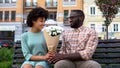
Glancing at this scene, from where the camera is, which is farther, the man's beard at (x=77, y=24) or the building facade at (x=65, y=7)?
the building facade at (x=65, y=7)

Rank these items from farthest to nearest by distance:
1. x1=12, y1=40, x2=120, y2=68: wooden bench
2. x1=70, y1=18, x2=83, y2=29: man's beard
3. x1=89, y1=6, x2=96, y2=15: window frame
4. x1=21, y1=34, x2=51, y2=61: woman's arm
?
1. x1=89, y1=6, x2=96, y2=15: window frame
2. x1=12, y1=40, x2=120, y2=68: wooden bench
3. x1=70, y1=18, x2=83, y2=29: man's beard
4. x1=21, y1=34, x2=51, y2=61: woman's arm

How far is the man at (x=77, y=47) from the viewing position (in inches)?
182

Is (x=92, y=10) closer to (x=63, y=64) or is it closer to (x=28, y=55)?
(x=28, y=55)

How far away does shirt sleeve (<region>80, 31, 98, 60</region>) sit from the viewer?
4.66m

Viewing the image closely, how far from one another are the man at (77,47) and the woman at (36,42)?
0.17 meters

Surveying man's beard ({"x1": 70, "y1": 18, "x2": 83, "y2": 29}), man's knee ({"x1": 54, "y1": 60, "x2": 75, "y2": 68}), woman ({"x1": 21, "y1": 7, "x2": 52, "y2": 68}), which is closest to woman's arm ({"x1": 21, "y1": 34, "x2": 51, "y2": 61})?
woman ({"x1": 21, "y1": 7, "x2": 52, "y2": 68})

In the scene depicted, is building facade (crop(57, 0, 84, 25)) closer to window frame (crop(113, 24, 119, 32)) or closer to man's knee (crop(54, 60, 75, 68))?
window frame (crop(113, 24, 119, 32))

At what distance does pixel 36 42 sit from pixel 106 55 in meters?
1.22

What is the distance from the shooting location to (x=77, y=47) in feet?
16.0

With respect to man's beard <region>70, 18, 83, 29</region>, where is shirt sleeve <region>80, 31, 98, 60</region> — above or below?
below

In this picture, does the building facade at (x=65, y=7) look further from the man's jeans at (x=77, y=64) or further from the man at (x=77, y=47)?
the man's jeans at (x=77, y=64)

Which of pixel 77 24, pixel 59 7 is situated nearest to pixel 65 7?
pixel 59 7

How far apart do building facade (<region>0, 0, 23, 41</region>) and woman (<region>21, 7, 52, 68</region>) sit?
142 feet

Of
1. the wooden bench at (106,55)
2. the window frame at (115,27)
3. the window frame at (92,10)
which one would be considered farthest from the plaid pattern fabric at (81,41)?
the window frame at (92,10)
